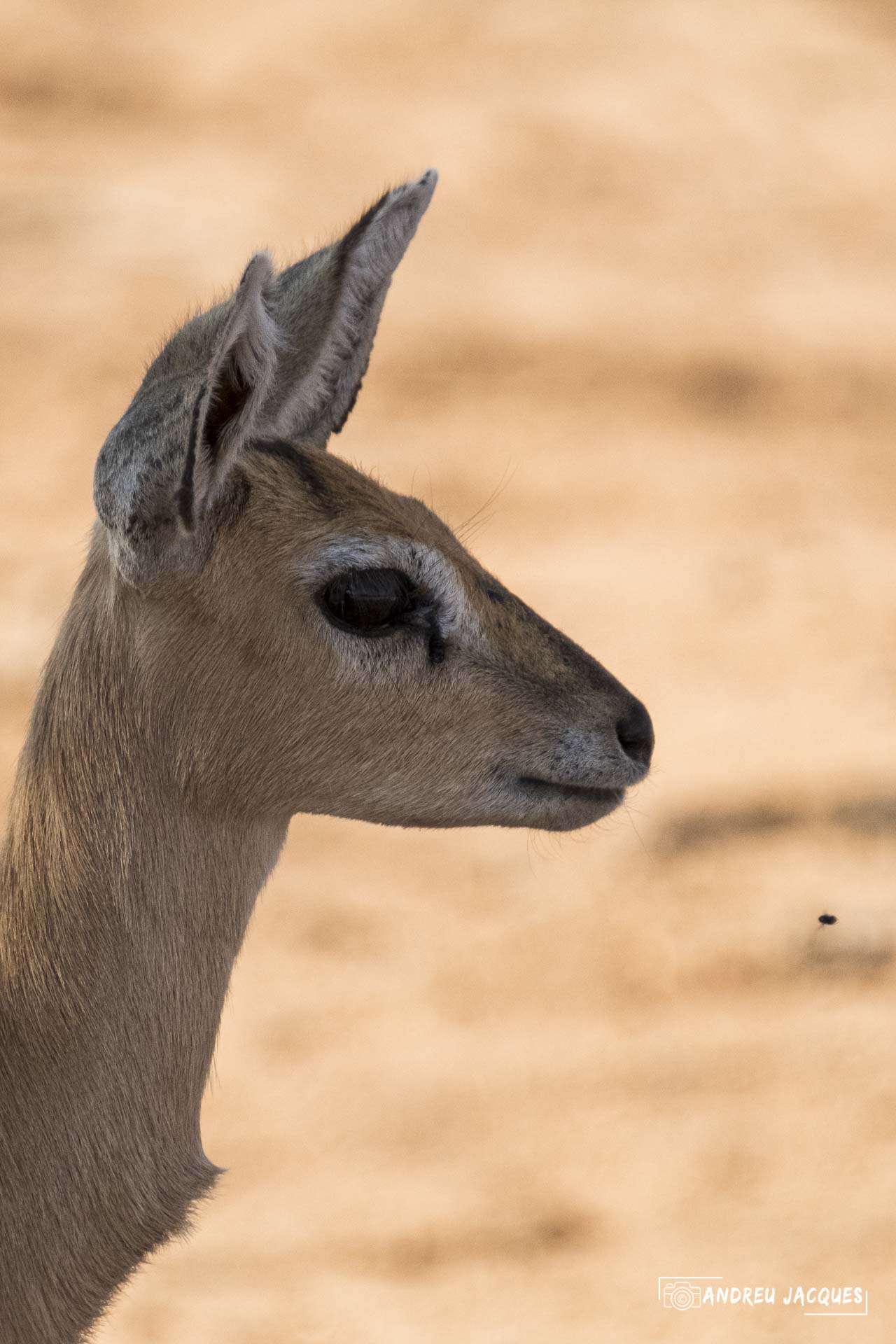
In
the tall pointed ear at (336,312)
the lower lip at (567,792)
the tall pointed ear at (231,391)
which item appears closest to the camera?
the tall pointed ear at (231,391)

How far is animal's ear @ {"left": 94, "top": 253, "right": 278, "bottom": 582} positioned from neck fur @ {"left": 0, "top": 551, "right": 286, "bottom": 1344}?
22 cm

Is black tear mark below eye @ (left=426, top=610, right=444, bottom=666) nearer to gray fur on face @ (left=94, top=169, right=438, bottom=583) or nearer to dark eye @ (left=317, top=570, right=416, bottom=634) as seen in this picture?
dark eye @ (left=317, top=570, right=416, bottom=634)

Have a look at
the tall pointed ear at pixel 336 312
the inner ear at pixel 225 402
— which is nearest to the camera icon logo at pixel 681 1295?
the tall pointed ear at pixel 336 312

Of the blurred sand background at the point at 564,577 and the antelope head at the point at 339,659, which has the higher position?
the blurred sand background at the point at 564,577

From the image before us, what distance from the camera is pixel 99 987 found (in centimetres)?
280

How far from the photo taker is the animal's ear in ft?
8.05

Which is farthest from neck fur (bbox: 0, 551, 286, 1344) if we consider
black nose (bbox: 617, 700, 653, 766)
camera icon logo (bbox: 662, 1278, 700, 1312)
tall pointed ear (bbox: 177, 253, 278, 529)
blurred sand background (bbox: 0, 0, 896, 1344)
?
camera icon logo (bbox: 662, 1278, 700, 1312)

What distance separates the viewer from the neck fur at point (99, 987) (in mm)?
2777

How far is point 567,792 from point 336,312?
104 centimetres

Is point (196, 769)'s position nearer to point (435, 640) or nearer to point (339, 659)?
point (339, 659)

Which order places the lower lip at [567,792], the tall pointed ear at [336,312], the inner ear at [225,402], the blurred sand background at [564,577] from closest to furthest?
the inner ear at [225,402] < the lower lip at [567,792] < the tall pointed ear at [336,312] < the blurred sand background at [564,577]

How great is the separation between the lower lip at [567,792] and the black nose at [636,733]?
0.27ft

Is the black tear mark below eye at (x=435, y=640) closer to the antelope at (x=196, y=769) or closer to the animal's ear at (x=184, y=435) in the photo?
the antelope at (x=196, y=769)

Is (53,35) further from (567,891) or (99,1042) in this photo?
(99,1042)
